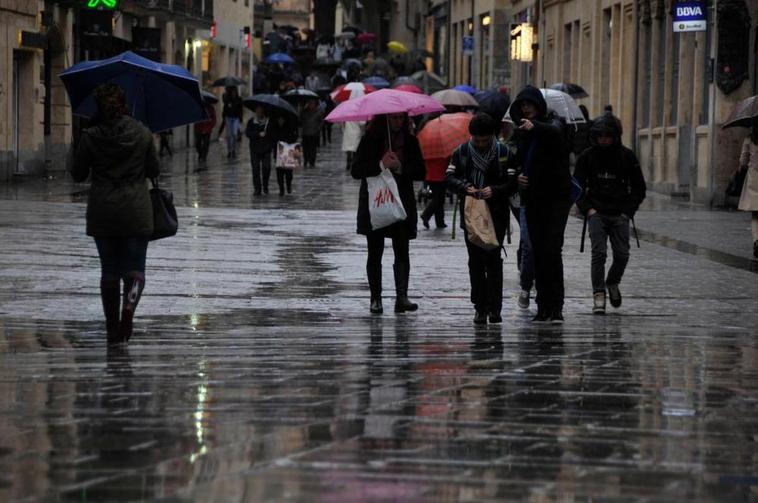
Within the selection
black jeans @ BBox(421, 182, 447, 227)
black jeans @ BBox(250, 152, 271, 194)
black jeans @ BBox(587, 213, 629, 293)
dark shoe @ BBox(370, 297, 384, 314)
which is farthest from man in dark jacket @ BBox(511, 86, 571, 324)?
black jeans @ BBox(250, 152, 271, 194)

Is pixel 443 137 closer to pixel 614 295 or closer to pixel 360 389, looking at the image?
pixel 614 295

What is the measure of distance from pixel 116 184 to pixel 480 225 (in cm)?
296

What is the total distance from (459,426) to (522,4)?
5238 centimetres

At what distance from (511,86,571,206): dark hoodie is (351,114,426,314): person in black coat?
0.98 m

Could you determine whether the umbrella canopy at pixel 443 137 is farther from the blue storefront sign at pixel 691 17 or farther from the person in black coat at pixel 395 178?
the blue storefront sign at pixel 691 17

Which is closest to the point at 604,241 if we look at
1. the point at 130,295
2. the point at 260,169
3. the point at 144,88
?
the point at 144,88

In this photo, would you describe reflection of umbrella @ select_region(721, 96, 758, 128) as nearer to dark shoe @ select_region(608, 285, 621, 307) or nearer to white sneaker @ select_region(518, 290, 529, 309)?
dark shoe @ select_region(608, 285, 621, 307)

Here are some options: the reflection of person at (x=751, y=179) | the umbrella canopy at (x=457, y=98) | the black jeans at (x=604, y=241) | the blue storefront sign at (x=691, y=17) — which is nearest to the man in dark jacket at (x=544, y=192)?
the black jeans at (x=604, y=241)

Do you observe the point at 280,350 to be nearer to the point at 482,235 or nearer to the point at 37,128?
the point at 482,235

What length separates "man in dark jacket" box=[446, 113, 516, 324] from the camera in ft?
42.9

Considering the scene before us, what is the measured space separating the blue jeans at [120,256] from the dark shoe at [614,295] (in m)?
4.34

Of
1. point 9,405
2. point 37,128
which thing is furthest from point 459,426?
point 37,128

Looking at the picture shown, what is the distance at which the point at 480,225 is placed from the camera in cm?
1295

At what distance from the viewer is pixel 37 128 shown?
36062 mm
